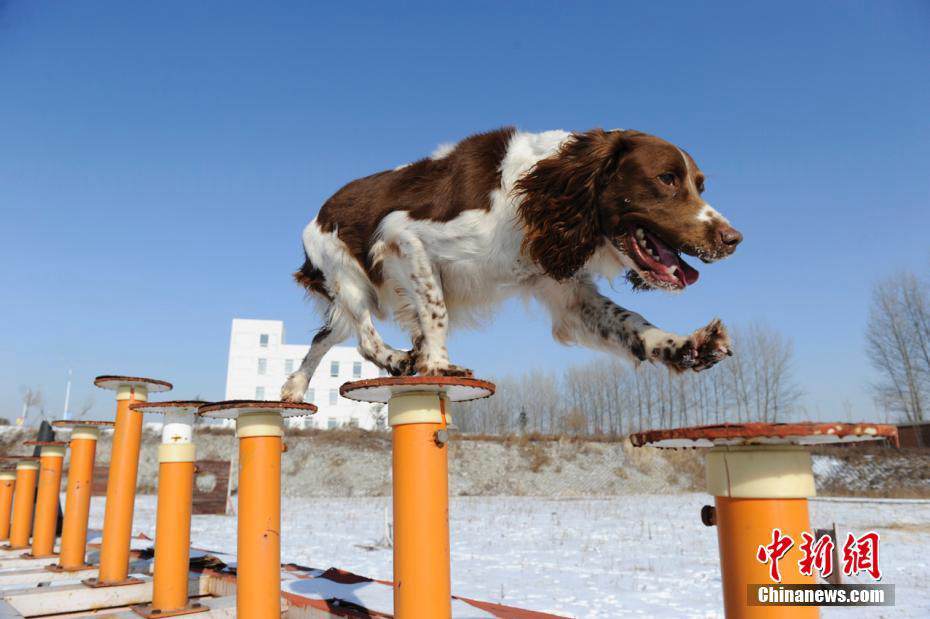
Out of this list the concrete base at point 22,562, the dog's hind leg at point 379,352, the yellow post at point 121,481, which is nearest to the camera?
the dog's hind leg at point 379,352

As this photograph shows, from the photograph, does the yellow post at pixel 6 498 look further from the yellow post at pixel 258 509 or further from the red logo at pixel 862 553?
the red logo at pixel 862 553

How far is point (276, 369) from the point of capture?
152 feet

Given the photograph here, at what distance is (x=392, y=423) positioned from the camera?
210 centimetres

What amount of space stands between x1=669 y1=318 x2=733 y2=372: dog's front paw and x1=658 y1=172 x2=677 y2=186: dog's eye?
541 millimetres

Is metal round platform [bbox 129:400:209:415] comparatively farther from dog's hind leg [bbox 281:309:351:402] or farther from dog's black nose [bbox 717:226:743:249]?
dog's black nose [bbox 717:226:743:249]

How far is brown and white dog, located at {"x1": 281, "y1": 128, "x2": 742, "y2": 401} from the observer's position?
7.08 feet

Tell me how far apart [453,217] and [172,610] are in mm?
2814

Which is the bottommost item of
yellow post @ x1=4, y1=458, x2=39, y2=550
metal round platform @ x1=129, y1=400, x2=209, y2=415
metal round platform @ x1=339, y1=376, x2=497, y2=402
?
yellow post @ x1=4, y1=458, x2=39, y2=550

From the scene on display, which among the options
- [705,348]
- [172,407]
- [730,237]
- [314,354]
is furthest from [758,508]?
[172,407]

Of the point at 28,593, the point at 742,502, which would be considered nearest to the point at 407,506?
the point at 742,502

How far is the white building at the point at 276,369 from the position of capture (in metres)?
45.7

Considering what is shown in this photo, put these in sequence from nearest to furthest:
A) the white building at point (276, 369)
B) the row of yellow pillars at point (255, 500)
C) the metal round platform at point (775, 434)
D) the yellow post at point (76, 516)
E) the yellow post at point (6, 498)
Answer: the metal round platform at point (775, 434) < the row of yellow pillars at point (255, 500) < the yellow post at point (76, 516) < the yellow post at point (6, 498) < the white building at point (276, 369)

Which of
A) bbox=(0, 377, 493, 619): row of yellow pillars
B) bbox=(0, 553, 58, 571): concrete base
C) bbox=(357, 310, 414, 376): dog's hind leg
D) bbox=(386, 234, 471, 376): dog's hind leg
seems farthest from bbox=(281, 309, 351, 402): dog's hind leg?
bbox=(0, 553, 58, 571): concrete base

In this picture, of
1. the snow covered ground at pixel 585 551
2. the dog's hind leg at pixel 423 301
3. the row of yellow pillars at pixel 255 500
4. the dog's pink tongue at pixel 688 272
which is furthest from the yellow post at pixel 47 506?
the dog's pink tongue at pixel 688 272
